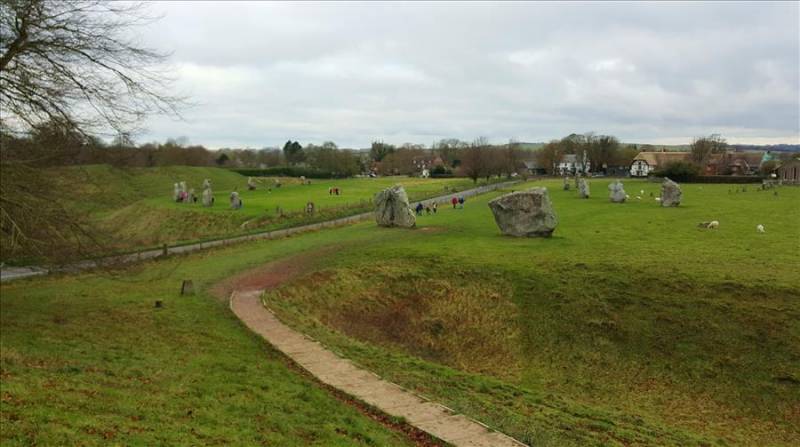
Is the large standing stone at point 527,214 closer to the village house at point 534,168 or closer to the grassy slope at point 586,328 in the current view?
the grassy slope at point 586,328

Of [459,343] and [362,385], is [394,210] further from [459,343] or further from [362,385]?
[362,385]

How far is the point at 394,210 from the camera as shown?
129ft

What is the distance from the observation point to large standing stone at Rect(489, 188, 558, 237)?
3225 cm

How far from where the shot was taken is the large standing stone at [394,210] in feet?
128

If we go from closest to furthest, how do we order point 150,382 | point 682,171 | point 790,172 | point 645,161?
1. point 150,382
2. point 790,172
3. point 682,171
4. point 645,161

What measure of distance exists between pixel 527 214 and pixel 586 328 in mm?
13358

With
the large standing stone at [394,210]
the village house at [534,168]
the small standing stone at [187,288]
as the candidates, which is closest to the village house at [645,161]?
the village house at [534,168]

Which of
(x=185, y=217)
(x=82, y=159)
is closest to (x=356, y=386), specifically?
(x=82, y=159)

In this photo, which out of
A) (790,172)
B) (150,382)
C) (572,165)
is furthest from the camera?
(572,165)

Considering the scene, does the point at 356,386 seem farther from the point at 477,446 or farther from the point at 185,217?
the point at 185,217

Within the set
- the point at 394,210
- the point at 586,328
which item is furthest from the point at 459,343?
the point at 394,210

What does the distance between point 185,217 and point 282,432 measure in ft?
155

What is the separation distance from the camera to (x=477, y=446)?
10312 mm

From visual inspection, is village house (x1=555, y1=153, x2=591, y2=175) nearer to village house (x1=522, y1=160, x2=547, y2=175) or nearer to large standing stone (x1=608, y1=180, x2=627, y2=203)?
village house (x1=522, y1=160, x2=547, y2=175)
